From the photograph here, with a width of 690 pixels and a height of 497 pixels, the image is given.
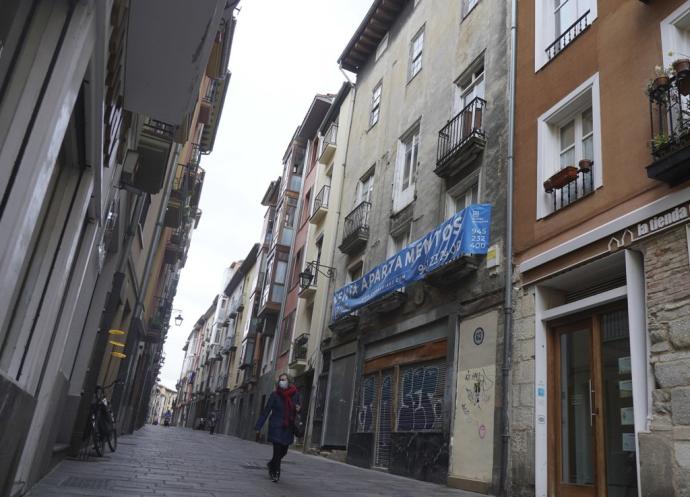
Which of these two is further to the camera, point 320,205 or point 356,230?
point 320,205

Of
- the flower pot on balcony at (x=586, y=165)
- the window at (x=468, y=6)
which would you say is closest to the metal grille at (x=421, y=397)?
the flower pot on balcony at (x=586, y=165)

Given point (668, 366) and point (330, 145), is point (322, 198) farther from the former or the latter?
point (668, 366)

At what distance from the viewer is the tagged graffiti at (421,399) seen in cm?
1188

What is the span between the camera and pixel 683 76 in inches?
278

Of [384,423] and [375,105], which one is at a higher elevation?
[375,105]

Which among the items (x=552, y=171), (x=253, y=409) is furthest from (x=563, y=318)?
(x=253, y=409)

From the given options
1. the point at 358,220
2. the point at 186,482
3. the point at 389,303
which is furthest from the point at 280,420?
the point at 358,220

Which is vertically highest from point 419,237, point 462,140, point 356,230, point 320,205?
point 320,205

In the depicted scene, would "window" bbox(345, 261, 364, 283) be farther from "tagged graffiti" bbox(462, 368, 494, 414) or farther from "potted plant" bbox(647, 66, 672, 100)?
"potted plant" bbox(647, 66, 672, 100)

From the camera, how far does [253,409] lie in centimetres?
3067

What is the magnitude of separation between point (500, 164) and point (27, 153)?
33.3ft

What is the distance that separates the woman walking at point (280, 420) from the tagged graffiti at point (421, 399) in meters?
3.85

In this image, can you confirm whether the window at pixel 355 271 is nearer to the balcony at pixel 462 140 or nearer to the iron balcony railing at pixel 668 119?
the balcony at pixel 462 140

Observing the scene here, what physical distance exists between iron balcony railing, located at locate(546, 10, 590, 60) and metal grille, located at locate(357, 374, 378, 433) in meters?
8.96
